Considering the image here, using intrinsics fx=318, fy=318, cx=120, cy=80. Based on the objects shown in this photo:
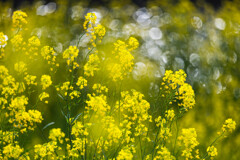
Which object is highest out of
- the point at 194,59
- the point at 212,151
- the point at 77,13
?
the point at 77,13

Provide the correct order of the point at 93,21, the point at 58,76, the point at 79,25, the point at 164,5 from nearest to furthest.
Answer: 1. the point at 93,21
2. the point at 58,76
3. the point at 79,25
4. the point at 164,5

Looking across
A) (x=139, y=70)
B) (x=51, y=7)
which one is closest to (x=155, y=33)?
(x=139, y=70)

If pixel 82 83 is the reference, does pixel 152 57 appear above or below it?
below

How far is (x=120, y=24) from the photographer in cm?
480

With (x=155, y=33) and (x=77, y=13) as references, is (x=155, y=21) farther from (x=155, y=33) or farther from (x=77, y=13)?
(x=77, y=13)

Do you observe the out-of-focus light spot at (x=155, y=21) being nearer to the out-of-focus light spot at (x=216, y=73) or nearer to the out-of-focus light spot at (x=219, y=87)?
the out-of-focus light spot at (x=216, y=73)

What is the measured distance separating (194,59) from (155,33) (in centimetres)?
71

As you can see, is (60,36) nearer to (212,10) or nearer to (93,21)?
(93,21)

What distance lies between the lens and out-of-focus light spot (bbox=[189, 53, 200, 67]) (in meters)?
4.79

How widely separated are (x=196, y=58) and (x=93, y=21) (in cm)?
233

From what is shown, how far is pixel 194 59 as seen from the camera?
4832 mm

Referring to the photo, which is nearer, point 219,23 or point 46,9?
point 46,9

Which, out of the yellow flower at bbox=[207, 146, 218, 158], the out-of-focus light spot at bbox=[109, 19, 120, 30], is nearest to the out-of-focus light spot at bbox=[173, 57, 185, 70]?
the out-of-focus light spot at bbox=[109, 19, 120, 30]

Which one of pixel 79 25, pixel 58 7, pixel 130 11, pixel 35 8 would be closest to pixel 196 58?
pixel 130 11
